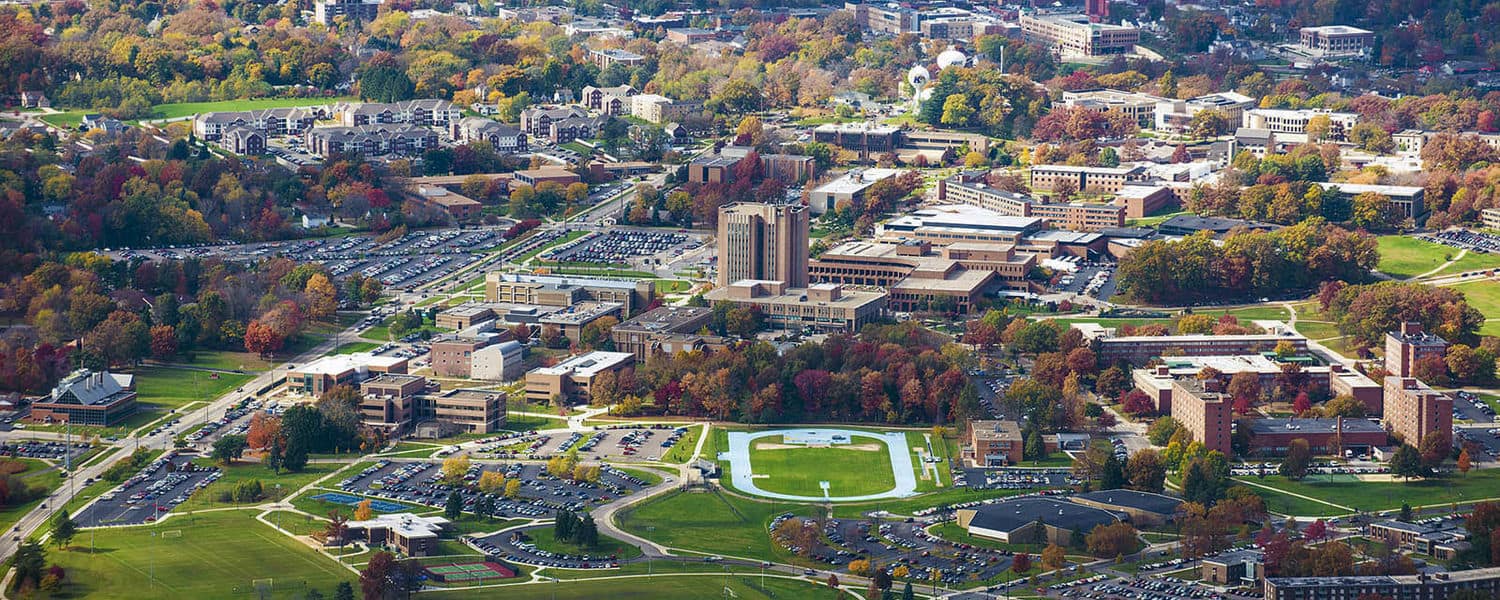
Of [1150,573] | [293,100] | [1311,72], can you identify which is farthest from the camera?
[1311,72]

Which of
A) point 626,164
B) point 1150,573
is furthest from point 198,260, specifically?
point 1150,573

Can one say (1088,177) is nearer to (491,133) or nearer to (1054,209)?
(1054,209)

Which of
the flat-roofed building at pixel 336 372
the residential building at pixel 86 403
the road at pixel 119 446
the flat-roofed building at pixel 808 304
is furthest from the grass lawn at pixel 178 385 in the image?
the flat-roofed building at pixel 808 304

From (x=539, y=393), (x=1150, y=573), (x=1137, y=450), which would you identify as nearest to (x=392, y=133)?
(x=539, y=393)

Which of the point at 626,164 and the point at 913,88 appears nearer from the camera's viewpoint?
the point at 626,164

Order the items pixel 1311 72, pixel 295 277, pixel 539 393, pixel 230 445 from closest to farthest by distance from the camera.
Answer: pixel 230 445, pixel 539 393, pixel 295 277, pixel 1311 72

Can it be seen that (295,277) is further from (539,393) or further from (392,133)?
(392,133)

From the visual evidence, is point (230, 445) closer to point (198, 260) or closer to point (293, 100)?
point (198, 260)

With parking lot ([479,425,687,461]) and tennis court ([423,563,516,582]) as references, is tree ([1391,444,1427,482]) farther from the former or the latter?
tennis court ([423,563,516,582])
